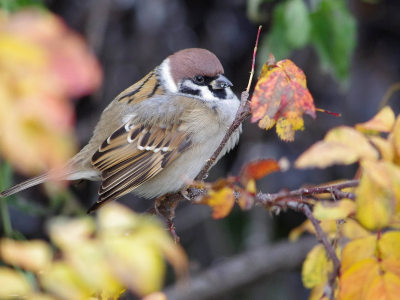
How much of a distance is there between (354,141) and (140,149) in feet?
5.03

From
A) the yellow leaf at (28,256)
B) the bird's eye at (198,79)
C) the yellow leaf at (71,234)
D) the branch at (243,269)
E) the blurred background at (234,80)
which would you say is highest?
the yellow leaf at (71,234)

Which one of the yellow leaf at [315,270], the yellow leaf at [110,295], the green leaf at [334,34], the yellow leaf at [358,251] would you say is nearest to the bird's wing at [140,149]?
the green leaf at [334,34]

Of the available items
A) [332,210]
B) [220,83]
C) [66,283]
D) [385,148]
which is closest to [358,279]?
[332,210]

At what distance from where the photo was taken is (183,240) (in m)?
4.05

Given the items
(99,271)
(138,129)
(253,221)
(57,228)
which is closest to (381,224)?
(99,271)

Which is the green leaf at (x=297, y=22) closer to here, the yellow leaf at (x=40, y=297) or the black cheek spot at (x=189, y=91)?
the black cheek spot at (x=189, y=91)

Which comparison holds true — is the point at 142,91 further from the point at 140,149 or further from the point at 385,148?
the point at 385,148

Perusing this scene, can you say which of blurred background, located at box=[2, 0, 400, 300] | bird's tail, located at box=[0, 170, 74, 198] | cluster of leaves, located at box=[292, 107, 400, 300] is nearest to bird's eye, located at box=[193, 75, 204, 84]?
bird's tail, located at box=[0, 170, 74, 198]

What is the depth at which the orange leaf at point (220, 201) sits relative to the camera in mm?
1142

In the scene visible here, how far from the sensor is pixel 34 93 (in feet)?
2.96

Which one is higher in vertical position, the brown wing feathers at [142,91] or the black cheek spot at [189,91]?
the brown wing feathers at [142,91]

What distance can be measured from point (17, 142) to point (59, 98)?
0.38 ft

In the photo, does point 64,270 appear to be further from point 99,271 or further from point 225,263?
point 225,263

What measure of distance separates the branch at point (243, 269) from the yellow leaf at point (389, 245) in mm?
2219
